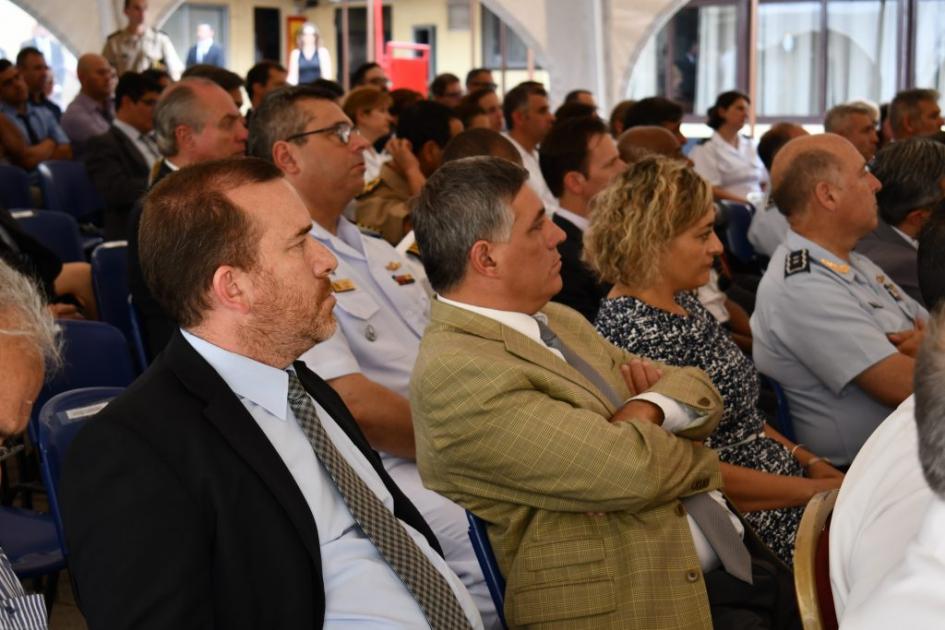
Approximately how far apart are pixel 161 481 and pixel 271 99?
183 centimetres

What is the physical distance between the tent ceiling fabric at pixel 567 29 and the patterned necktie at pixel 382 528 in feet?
25.4

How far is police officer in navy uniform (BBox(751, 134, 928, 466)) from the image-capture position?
2.91 meters

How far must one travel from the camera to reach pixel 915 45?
13805mm

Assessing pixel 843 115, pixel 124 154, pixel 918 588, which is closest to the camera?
pixel 918 588

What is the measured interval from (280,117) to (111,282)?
3.34ft

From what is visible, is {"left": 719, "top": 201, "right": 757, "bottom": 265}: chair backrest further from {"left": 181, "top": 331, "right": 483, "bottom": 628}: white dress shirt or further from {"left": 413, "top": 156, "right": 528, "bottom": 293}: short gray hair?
{"left": 181, "top": 331, "right": 483, "bottom": 628}: white dress shirt

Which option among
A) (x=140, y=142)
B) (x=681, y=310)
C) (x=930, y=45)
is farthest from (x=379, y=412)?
(x=930, y=45)

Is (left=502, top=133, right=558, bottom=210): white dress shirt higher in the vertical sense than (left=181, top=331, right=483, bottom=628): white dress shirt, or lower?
higher

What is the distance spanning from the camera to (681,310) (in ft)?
9.00

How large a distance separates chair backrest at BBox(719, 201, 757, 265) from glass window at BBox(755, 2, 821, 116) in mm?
10317

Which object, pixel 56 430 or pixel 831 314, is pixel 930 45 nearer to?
pixel 831 314

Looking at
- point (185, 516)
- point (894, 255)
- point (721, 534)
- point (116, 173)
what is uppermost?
point (116, 173)

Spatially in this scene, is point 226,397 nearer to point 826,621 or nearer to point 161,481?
point 161,481

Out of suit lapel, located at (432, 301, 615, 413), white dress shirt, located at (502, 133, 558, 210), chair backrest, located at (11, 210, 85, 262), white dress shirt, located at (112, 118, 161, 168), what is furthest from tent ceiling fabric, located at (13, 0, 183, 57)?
suit lapel, located at (432, 301, 615, 413)
